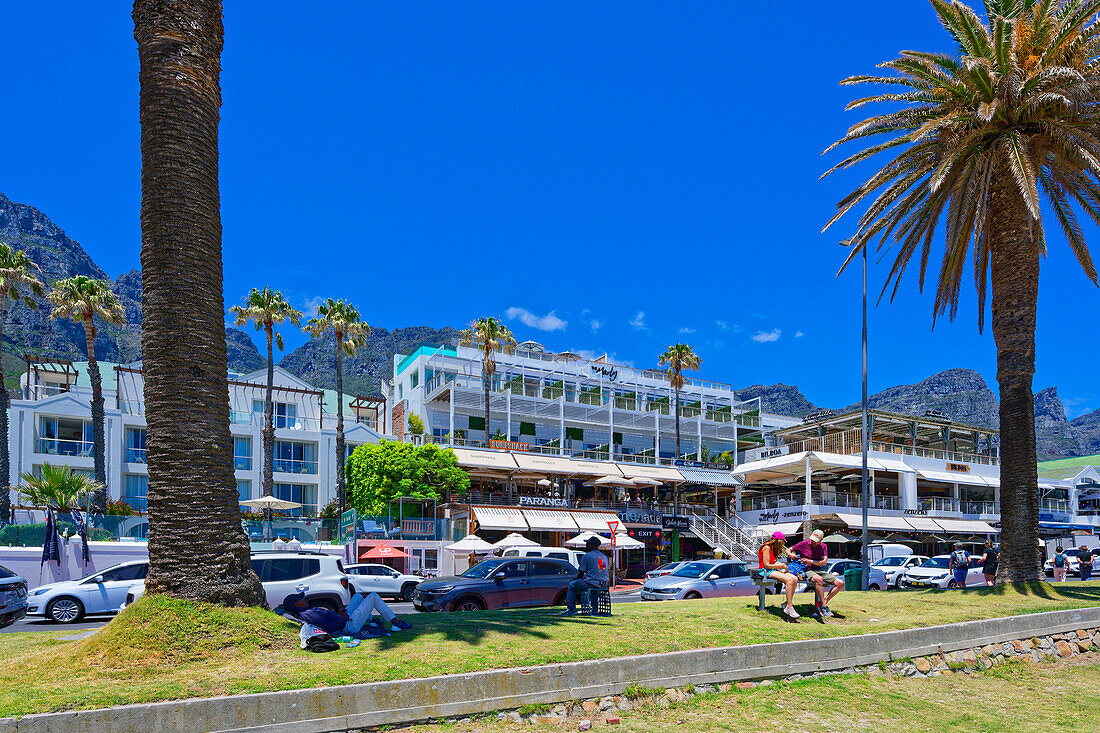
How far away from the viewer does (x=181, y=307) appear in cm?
1004

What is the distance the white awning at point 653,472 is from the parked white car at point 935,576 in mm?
15179

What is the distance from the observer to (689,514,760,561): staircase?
4206cm

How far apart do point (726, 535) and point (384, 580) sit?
2344 centimetres

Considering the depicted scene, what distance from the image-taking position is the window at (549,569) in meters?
19.9

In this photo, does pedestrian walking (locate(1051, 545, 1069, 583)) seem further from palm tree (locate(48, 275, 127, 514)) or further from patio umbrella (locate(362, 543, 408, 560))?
palm tree (locate(48, 275, 127, 514))

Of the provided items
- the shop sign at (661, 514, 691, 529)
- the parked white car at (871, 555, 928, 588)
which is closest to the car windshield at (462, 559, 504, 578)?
the parked white car at (871, 555, 928, 588)

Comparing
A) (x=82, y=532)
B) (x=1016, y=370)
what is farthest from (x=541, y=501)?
(x=1016, y=370)

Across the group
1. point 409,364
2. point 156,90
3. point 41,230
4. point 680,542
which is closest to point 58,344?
point 41,230

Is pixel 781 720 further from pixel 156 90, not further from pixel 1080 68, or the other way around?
pixel 1080 68

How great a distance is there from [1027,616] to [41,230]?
226610mm

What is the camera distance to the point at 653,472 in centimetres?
4584

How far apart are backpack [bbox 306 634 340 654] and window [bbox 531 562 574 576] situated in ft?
35.1

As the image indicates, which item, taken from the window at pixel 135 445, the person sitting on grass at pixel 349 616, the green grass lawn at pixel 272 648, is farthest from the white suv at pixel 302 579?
the window at pixel 135 445

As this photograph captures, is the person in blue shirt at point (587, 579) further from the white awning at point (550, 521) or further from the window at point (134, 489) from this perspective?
the window at point (134, 489)
